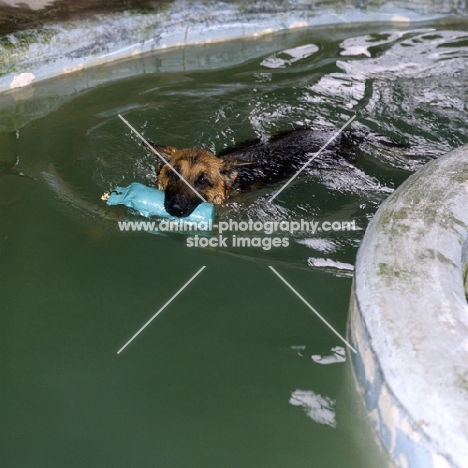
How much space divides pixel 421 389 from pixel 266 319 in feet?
4.98

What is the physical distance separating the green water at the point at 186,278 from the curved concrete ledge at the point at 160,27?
0.32 m

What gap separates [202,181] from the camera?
5.38m

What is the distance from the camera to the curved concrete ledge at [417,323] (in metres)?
2.59

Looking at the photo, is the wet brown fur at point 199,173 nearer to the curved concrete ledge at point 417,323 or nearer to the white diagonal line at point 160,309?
the white diagonal line at point 160,309

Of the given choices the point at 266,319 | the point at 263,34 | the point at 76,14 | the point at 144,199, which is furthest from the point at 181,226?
the point at 263,34

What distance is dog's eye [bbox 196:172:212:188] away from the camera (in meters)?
5.35

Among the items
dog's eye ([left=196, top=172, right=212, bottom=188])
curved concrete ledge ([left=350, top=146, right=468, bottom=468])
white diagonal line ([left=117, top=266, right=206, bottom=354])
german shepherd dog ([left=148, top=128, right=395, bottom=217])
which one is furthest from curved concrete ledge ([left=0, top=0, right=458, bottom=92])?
curved concrete ledge ([left=350, top=146, right=468, bottom=468])

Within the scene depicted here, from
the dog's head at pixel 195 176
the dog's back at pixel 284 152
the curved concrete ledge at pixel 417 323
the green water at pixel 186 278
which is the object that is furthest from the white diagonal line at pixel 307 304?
the dog's back at pixel 284 152

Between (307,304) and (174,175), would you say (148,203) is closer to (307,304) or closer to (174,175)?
(174,175)

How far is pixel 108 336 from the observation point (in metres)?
3.89

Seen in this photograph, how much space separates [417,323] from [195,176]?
2814 mm

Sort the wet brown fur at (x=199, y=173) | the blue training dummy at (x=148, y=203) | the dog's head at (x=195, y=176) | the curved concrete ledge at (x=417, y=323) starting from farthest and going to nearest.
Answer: the wet brown fur at (x=199, y=173), the dog's head at (x=195, y=176), the blue training dummy at (x=148, y=203), the curved concrete ledge at (x=417, y=323)

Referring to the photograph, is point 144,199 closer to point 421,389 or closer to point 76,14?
point 421,389

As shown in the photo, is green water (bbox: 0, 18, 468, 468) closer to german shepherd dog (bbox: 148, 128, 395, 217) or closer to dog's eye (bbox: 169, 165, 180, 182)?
german shepherd dog (bbox: 148, 128, 395, 217)
